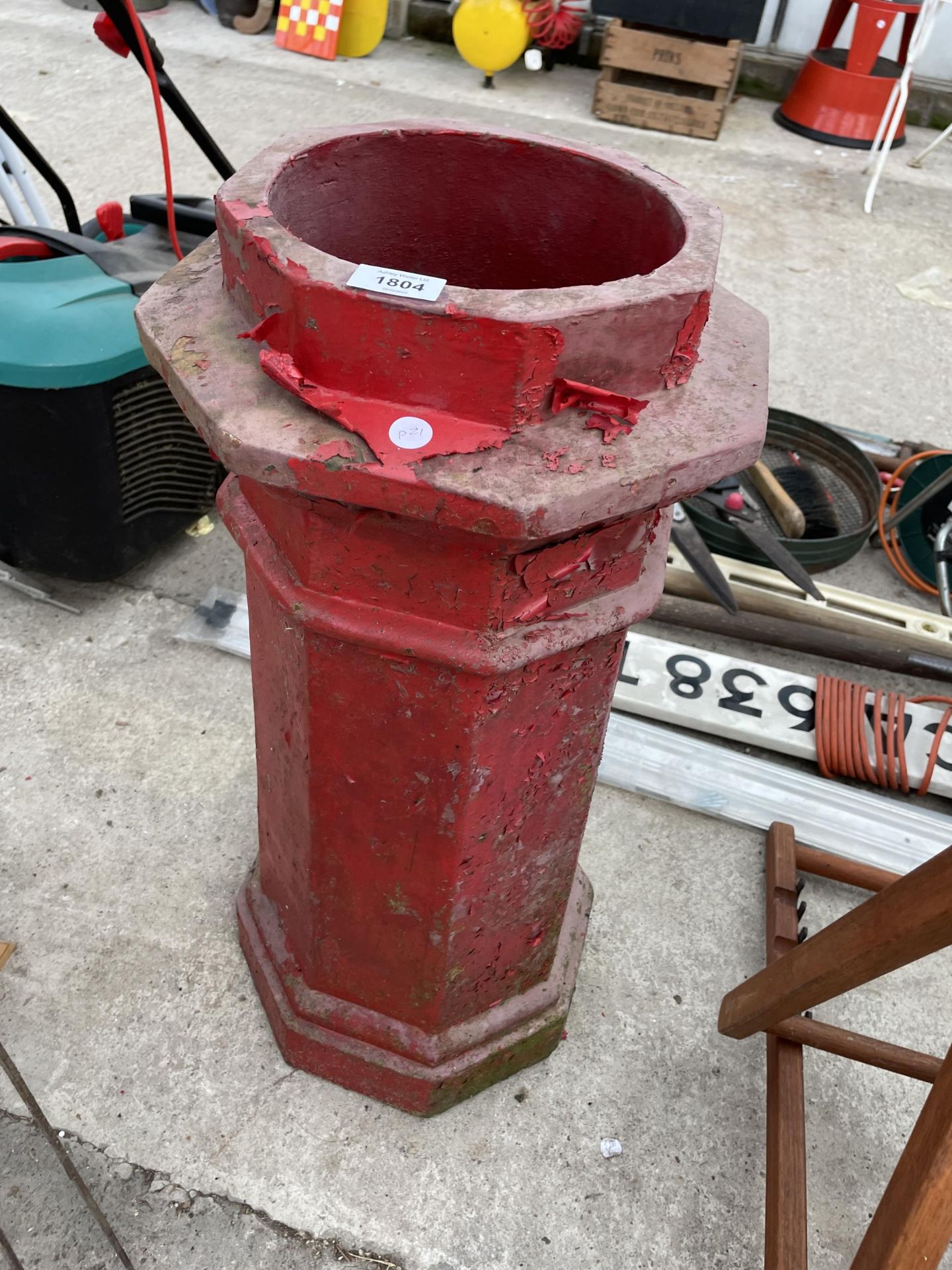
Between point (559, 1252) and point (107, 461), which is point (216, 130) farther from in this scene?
point (559, 1252)

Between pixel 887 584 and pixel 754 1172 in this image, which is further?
pixel 887 584

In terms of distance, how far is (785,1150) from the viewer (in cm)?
157

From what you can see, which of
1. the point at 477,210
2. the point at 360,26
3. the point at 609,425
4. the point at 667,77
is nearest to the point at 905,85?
the point at 667,77

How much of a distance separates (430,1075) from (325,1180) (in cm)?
25

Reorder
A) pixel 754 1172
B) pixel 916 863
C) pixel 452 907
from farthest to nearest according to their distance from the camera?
pixel 916 863, pixel 754 1172, pixel 452 907

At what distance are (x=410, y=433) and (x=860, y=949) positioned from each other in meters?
0.90

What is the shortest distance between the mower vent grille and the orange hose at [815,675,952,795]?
1783mm

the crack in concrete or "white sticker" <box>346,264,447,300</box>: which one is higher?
"white sticker" <box>346,264,447,300</box>

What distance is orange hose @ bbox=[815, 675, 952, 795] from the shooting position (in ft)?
7.75

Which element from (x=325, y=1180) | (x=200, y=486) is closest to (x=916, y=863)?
(x=325, y=1180)

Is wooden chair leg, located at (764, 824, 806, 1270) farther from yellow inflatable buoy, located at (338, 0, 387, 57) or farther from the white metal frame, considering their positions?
yellow inflatable buoy, located at (338, 0, 387, 57)

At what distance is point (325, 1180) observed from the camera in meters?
1.63

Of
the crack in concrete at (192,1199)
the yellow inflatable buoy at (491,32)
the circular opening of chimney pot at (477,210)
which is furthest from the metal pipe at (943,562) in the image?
the yellow inflatable buoy at (491,32)

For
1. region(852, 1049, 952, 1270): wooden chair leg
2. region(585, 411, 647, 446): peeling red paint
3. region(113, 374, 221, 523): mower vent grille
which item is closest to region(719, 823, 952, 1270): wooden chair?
region(852, 1049, 952, 1270): wooden chair leg
